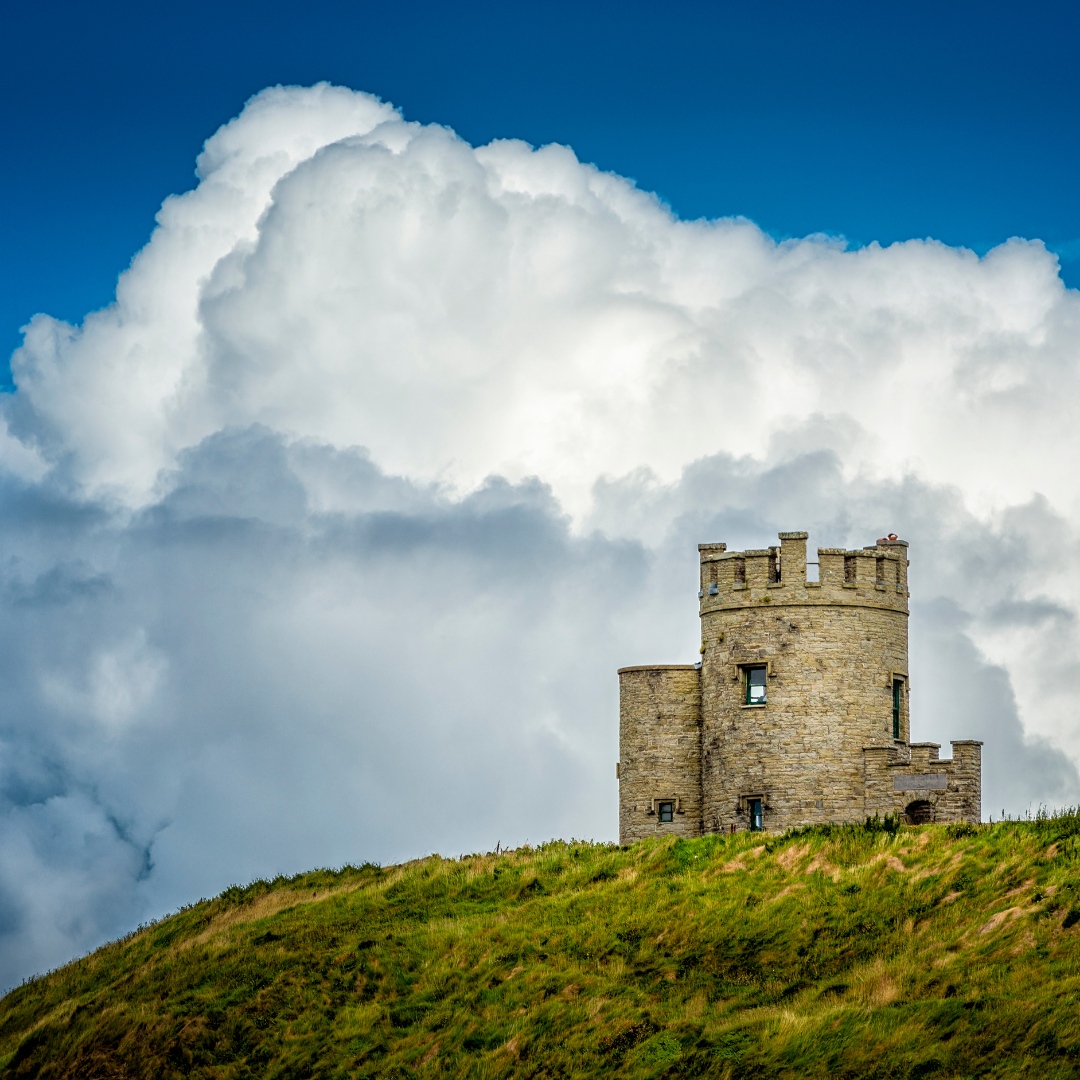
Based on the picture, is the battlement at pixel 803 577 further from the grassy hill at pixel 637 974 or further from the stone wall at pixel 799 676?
the grassy hill at pixel 637 974

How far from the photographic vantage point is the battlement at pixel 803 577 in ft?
163

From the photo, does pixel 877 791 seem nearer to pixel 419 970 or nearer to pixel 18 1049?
pixel 419 970

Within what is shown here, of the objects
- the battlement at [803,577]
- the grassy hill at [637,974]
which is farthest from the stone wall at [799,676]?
the grassy hill at [637,974]

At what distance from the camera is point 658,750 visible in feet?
168

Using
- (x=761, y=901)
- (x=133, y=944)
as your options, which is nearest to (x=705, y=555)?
(x=761, y=901)

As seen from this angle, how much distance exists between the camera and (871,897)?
37.9m

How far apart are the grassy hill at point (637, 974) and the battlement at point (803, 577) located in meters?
8.35

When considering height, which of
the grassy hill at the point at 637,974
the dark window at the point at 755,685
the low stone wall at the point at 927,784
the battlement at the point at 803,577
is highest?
the battlement at the point at 803,577

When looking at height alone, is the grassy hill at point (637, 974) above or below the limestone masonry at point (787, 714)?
below

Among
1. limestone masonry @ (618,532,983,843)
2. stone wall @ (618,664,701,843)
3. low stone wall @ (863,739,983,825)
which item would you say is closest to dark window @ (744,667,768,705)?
limestone masonry @ (618,532,983,843)

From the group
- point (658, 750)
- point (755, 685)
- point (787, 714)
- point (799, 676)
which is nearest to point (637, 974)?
point (787, 714)

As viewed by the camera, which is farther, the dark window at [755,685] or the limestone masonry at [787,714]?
the dark window at [755,685]

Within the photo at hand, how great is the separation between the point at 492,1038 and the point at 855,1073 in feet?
26.4

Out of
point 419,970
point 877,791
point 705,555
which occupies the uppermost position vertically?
point 705,555
